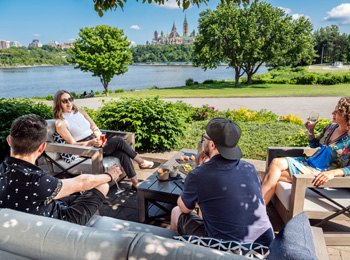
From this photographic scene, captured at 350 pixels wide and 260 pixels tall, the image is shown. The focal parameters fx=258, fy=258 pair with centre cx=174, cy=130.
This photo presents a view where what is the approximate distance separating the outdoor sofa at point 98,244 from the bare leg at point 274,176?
1.53 metres

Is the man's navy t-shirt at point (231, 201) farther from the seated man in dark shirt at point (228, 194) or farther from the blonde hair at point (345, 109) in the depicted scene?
the blonde hair at point (345, 109)

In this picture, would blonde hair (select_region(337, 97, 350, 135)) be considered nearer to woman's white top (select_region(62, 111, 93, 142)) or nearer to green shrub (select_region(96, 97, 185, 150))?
green shrub (select_region(96, 97, 185, 150))

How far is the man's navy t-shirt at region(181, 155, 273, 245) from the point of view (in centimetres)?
163

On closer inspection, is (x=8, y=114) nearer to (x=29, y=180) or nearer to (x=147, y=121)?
(x=147, y=121)

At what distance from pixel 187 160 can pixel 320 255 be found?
2.17 metres

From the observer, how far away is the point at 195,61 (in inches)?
1233

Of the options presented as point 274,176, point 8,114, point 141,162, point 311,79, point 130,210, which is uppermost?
point 311,79

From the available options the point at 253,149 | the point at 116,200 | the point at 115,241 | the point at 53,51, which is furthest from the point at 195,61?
the point at 53,51

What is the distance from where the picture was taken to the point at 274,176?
9.84ft

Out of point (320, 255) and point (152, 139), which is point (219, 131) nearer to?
point (320, 255)

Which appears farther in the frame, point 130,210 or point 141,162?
point 141,162

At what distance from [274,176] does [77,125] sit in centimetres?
297

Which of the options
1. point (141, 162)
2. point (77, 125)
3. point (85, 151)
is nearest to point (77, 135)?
point (77, 125)

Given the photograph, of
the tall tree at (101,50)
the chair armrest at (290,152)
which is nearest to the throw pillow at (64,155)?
the chair armrest at (290,152)
